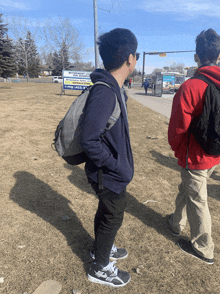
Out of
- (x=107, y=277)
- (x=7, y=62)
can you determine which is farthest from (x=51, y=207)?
(x=7, y=62)

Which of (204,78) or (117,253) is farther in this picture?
(117,253)

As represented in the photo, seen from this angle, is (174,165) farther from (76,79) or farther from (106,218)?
(76,79)

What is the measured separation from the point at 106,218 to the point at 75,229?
1172 millimetres

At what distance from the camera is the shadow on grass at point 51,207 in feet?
9.16

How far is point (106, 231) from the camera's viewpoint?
209cm

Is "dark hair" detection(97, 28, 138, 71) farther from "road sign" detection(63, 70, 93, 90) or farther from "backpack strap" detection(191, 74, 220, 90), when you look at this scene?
"road sign" detection(63, 70, 93, 90)

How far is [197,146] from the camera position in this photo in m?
2.37

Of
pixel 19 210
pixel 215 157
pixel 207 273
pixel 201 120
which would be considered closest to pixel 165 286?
pixel 207 273

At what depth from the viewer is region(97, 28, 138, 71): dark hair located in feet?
6.00

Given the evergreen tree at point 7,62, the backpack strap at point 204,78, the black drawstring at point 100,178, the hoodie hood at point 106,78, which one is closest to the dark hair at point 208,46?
the backpack strap at point 204,78

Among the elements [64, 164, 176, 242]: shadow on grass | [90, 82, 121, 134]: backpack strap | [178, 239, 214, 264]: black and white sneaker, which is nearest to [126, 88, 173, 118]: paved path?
[64, 164, 176, 242]: shadow on grass

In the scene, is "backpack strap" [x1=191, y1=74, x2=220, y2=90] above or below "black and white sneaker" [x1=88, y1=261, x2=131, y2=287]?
above

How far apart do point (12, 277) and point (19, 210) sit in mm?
1194

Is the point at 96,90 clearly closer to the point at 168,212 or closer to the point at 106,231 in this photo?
the point at 106,231
